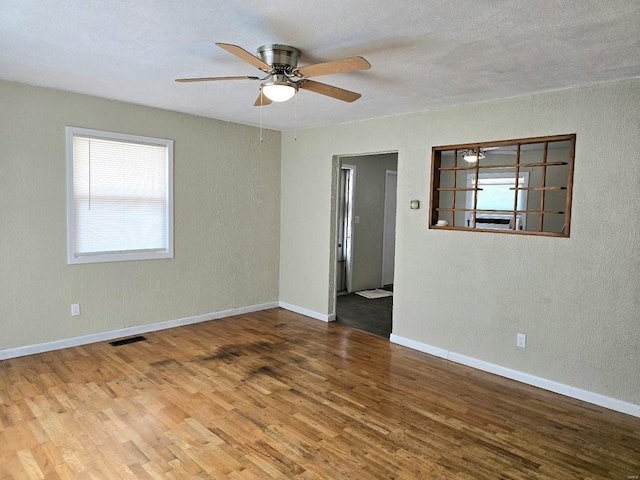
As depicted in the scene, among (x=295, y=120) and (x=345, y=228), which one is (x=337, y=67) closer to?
(x=295, y=120)

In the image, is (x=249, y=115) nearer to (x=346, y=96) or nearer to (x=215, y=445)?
(x=346, y=96)

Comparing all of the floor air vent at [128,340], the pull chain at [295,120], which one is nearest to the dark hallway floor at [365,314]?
the floor air vent at [128,340]

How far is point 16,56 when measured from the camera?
296 cm

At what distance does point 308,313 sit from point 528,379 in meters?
2.74

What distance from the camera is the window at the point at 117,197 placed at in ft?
13.3

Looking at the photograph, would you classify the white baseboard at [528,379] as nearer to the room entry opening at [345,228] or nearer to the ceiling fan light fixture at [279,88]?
the room entry opening at [345,228]

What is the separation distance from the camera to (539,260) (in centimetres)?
351

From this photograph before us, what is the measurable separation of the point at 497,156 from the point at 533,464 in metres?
5.59

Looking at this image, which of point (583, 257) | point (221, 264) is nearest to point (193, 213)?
point (221, 264)

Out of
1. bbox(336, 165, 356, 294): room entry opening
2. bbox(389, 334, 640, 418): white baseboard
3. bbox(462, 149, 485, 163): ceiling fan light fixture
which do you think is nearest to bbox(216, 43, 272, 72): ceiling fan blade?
bbox(462, 149, 485, 163): ceiling fan light fixture

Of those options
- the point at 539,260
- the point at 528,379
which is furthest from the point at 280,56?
the point at 528,379

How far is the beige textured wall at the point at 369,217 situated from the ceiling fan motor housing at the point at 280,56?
398cm

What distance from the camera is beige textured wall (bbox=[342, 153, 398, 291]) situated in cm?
681

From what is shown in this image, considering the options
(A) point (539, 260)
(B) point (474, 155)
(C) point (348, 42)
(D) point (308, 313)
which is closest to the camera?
(C) point (348, 42)
